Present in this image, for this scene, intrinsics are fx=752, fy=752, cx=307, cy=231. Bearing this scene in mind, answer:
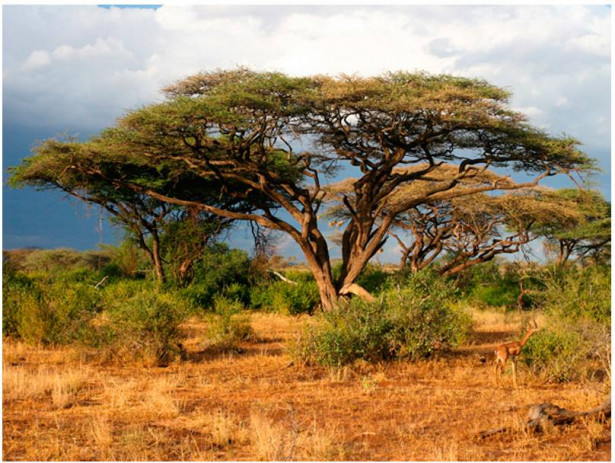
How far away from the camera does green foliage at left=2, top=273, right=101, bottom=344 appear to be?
12117 mm

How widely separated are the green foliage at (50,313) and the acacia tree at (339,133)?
380 cm

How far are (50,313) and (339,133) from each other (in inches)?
289

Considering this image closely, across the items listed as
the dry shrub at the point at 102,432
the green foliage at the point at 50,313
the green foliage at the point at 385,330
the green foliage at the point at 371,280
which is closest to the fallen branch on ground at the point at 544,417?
the dry shrub at the point at 102,432

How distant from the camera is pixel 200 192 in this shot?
22250 millimetres

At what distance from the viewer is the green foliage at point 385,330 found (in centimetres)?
1063

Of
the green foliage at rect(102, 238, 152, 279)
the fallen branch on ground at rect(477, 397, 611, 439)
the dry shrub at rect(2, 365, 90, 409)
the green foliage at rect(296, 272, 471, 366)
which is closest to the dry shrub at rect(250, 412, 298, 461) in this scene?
the fallen branch on ground at rect(477, 397, 611, 439)

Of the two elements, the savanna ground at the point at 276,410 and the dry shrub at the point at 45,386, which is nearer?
the savanna ground at the point at 276,410

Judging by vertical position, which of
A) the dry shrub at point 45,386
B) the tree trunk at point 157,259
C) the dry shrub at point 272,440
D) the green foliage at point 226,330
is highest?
the tree trunk at point 157,259

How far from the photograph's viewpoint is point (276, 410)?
7910 mm

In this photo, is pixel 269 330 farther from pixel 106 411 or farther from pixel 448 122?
pixel 106 411

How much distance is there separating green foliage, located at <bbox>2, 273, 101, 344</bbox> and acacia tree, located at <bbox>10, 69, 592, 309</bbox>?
380cm

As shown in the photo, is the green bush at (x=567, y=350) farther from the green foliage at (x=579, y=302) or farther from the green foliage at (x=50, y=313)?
the green foliage at (x=50, y=313)

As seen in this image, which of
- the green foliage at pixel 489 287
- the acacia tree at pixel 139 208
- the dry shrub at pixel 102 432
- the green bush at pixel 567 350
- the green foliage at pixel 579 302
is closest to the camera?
the dry shrub at pixel 102 432

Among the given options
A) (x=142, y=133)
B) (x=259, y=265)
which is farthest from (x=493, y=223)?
(x=142, y=133)
